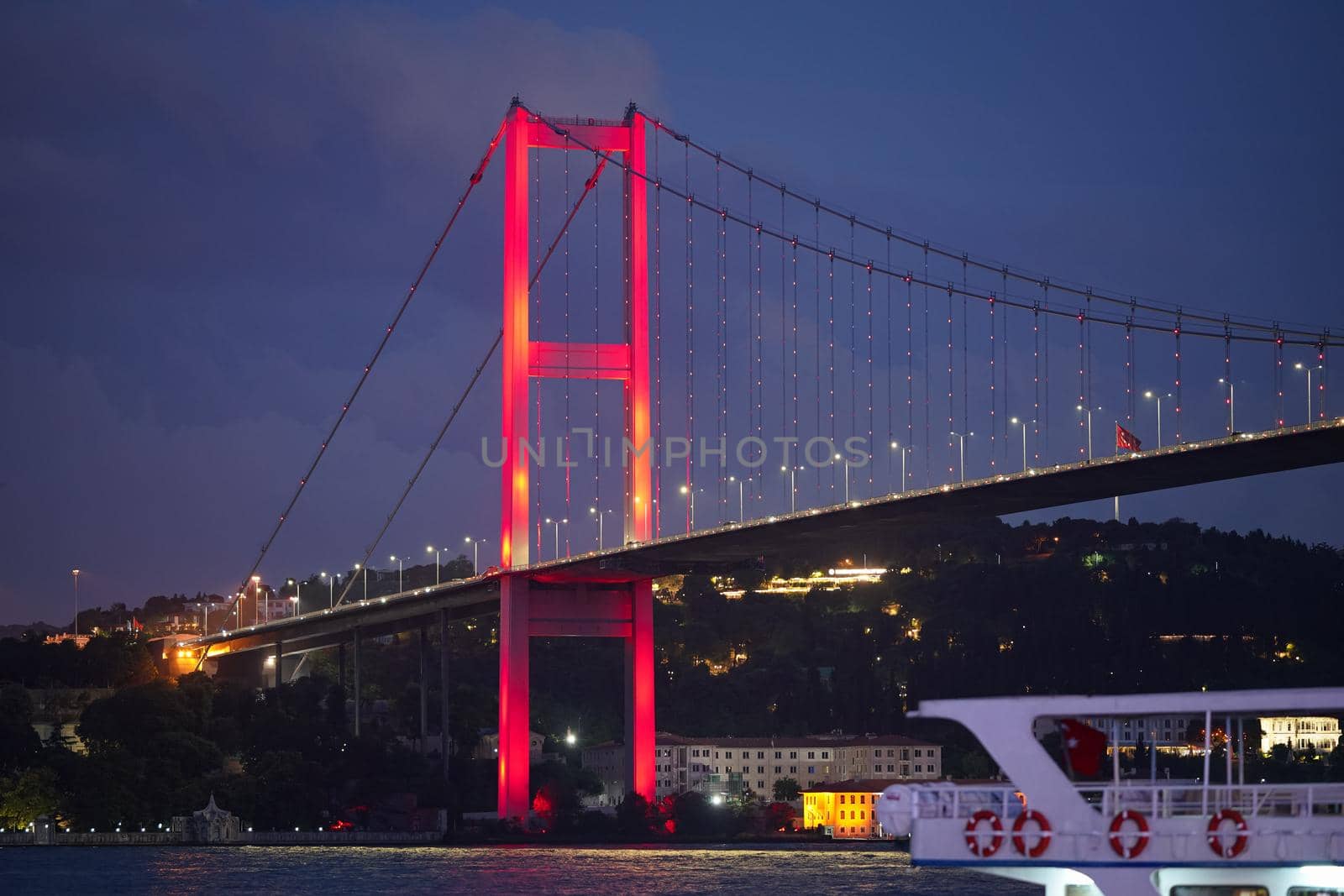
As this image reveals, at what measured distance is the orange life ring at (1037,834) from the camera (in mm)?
20484

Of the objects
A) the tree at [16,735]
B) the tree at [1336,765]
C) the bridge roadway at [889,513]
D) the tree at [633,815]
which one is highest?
the bridge roadway at [889,513]

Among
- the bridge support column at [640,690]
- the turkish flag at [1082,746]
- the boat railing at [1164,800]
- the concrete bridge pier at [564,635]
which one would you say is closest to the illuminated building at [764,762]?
the bridge support column at [640,690]

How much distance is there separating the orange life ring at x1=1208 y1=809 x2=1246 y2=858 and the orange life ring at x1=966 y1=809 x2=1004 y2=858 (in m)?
1.94

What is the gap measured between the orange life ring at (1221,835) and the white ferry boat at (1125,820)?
0.04 feet

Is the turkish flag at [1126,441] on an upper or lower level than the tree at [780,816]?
upper

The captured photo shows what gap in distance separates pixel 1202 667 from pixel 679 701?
27.8 metres

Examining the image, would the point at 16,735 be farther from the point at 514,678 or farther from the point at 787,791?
the point at 787,791

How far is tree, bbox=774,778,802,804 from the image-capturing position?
98.1 meters

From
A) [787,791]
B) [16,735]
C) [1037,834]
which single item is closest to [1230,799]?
[1037,834]

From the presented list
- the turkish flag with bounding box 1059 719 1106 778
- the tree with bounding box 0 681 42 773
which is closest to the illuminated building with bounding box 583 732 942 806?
the tree with bounding box 0 681 42 773

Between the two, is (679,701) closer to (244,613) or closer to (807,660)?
(807,660)

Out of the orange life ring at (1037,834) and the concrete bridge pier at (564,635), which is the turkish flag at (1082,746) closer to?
the orange life ring at (1037,834)

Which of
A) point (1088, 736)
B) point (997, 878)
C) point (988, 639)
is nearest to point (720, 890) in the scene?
point (997, 878)

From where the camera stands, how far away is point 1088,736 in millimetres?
21516
